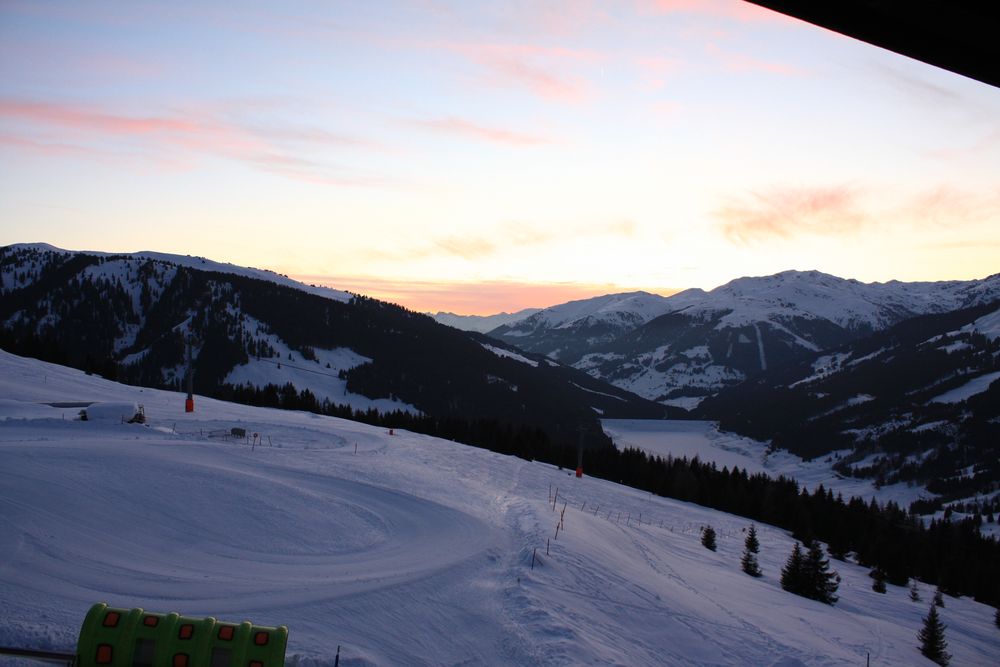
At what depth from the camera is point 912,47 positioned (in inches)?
217

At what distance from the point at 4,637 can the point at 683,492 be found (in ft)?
244

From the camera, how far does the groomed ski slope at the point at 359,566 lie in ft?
46.6

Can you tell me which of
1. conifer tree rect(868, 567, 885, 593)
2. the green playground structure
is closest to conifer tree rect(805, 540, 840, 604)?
conifer tree rect(868, 567, 885, 593)

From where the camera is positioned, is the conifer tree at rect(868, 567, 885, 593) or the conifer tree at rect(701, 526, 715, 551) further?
the conifer tree at rect(868, 567, 885, 593)

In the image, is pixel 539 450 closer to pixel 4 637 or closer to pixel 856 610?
pixel 856 610

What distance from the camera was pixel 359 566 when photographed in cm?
1842

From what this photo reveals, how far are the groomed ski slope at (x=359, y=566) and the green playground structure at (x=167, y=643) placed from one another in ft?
6.17

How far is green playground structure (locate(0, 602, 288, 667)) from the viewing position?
10172 mm

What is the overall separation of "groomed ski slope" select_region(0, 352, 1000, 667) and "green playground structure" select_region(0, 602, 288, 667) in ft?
6.17

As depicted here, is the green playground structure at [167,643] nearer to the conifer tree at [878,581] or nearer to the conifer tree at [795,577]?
the conifer tree at [795,577]

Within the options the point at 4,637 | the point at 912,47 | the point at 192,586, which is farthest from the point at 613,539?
the point at 912,47

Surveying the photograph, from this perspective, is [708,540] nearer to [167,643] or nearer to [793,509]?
[167,643]

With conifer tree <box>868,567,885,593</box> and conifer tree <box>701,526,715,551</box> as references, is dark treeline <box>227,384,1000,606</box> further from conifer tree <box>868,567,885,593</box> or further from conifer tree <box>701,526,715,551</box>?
conifer tree <box>701,526,715,551</box>

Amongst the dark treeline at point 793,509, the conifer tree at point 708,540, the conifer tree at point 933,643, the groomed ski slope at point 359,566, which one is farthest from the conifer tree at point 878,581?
the conifer tree at point 933,643
